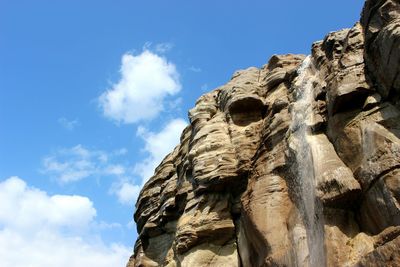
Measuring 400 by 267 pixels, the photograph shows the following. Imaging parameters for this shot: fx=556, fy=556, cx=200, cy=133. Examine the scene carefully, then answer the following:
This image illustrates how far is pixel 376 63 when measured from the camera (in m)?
19.7

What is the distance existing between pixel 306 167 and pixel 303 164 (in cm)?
36

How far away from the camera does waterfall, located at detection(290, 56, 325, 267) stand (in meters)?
18.5

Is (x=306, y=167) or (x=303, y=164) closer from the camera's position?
(x=306, y=167)

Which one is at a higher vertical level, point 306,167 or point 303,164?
point 303,164

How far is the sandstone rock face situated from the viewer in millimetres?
17562

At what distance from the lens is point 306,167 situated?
20516 mm

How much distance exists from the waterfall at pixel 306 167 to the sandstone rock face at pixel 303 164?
0.05 m

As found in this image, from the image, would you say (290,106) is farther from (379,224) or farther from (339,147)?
(379,224)

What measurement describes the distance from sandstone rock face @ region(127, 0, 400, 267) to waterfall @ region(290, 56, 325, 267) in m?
0.05

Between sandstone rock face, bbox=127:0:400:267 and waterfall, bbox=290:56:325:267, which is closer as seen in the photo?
sandstone rock face, bbox=127:0:400:267

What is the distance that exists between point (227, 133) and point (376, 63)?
9492 millimetres

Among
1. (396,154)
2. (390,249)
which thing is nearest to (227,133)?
(396,154)

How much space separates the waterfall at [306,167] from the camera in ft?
60.8

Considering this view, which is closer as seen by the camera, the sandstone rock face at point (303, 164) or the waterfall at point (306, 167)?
the sandstone rock face at point (303, 164)
